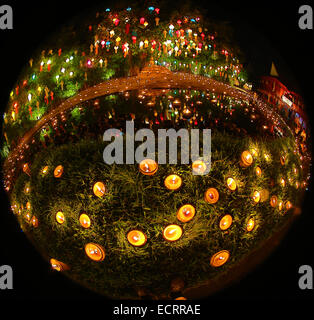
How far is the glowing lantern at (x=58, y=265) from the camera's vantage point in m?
1.14

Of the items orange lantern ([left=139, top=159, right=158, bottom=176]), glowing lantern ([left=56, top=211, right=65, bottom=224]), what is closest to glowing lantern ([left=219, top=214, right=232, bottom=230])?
orange lantern ([left=139, top=159, right=158, bottom=176])

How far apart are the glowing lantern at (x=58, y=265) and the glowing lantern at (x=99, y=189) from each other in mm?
356

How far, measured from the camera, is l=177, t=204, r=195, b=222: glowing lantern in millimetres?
977

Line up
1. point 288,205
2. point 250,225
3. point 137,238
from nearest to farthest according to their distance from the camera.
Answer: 1. point 137,238
2. point 250,225
3. point 288,205

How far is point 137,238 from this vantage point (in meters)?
0.97

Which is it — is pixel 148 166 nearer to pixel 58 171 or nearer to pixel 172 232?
pixel 172 232

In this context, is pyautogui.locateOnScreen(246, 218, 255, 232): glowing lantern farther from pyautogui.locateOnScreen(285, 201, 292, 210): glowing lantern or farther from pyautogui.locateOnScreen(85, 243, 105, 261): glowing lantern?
pyautogui.locateOnScreen(85, 243, 105, 261): glowing lantern

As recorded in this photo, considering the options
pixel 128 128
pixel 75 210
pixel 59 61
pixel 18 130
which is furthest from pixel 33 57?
pixel 75 210

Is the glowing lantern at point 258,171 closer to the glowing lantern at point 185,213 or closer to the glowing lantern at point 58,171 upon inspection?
the glowing lantern at point 185,213

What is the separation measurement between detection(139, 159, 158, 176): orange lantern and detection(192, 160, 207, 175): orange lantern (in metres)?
0.14

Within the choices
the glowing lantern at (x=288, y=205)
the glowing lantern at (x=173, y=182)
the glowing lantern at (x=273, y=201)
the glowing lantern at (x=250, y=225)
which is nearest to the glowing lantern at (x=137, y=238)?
the glowing lantern at (x=173, y=182)

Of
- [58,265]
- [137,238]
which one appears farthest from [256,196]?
[58,265]

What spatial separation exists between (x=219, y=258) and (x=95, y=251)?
0.45 m

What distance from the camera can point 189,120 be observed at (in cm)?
104
